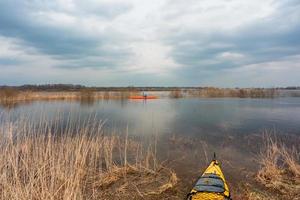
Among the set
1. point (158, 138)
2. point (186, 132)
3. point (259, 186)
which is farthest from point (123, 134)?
point (259, 186)

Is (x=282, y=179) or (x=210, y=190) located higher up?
(x=210, y=190)

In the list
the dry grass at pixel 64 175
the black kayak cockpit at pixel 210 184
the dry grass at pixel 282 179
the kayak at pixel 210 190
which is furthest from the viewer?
the dry grass at pixel 282 179

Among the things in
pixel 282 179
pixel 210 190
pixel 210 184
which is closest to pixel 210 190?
pixel 210 190

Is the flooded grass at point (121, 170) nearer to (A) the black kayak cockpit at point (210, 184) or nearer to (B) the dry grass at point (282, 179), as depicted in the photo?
(B) the dry grass at point (282, 179)

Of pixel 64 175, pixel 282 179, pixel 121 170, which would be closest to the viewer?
pixel 64 175

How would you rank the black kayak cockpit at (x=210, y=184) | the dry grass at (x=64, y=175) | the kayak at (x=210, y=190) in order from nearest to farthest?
the dry grass at (x=64, y=175), the kayak at (x=210, y=190), the black kayak cockpit at (x=210, y=184)

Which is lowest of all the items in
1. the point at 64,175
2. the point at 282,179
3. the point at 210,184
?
the point at 282,179

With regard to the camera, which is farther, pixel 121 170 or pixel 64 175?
pixel 121 170

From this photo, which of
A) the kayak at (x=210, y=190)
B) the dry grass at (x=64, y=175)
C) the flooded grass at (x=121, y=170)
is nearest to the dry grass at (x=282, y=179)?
the flooded grass at (x=121, y=170)

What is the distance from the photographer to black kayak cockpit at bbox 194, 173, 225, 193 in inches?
203

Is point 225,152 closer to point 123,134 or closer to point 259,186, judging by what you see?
point 259,186

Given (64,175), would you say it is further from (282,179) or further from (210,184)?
(282,179)

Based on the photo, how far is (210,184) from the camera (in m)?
5.47

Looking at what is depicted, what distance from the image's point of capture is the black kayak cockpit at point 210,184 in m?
5.15
